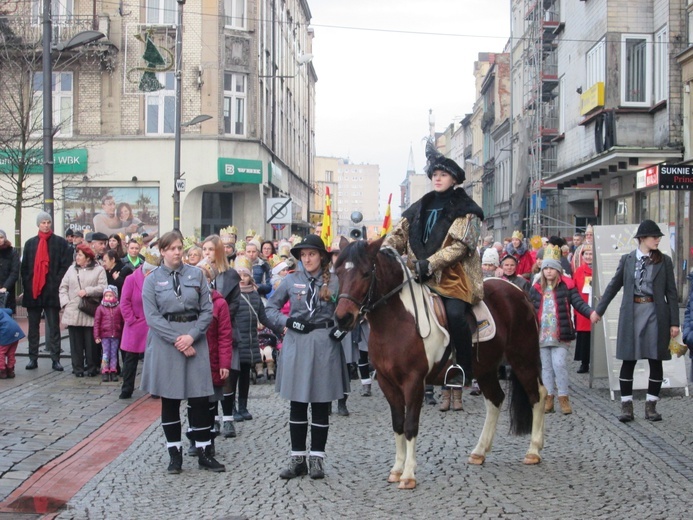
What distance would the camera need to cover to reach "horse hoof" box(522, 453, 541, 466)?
26.5 ft

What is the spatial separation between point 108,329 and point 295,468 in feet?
20.4

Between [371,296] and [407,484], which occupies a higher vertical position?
[371,296]

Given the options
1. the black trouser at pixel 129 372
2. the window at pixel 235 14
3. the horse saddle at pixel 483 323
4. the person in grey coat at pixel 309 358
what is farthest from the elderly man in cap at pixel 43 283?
the window at pixel 235 14

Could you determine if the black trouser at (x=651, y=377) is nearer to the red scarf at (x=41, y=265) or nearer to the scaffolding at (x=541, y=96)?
the red scarf at (x=41, y=265)

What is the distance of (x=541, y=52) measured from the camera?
45.4 meters

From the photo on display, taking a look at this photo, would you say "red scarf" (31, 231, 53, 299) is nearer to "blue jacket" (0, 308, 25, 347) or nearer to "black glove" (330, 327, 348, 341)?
"blue jacket" (0, 308, 25, 347)

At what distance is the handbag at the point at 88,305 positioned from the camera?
13.4m

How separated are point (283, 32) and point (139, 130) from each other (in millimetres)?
16415

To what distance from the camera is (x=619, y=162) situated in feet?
95.3

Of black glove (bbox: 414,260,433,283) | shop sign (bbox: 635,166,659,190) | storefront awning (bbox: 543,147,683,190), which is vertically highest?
storefront awning (bbox: 543,147,683,190)

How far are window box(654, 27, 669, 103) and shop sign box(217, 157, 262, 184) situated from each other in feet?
52.0

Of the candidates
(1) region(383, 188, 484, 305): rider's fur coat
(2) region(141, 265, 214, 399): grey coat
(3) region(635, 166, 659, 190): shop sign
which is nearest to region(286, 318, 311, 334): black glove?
(2) region(141, 265, 214, 399): grey coat

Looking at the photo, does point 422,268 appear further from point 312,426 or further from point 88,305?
point 88,305

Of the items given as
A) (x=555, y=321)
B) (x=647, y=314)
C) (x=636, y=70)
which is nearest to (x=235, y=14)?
(x=636, y=70)
